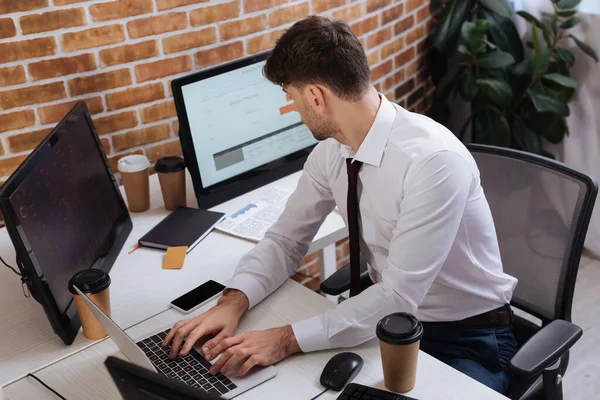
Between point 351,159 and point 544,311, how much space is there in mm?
639

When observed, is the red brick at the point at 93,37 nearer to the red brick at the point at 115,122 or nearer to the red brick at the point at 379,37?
the red brick at the point at 115,122

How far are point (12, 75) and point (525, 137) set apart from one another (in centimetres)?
209

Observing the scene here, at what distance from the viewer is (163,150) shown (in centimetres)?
250

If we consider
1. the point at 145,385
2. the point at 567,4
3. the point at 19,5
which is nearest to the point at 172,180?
the point at 19,5

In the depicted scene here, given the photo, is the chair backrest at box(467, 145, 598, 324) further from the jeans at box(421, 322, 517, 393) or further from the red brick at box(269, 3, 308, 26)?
the red brick at box(269, 3, 308, 26)

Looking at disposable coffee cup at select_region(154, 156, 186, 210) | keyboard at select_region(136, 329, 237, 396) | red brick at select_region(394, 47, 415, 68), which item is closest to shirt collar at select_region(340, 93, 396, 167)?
keyboard at select_region(136, 329, 237, 396)

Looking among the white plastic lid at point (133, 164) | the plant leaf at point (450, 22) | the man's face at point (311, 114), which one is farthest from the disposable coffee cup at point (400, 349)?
the plant leaf at point (450, 22)

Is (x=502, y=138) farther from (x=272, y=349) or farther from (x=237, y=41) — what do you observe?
(x=272, y=349)

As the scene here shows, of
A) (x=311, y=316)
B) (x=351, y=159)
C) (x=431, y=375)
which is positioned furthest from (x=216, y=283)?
(x=431, y=375)

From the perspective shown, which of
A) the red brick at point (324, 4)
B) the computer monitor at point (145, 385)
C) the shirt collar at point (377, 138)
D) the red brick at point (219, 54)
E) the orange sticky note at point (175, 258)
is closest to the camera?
the computer monitor at point (145, 385)

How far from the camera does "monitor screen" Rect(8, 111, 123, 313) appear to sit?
1551 mm

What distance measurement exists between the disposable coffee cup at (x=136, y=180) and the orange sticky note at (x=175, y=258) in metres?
0.29

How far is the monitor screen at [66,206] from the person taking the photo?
1.55 meters

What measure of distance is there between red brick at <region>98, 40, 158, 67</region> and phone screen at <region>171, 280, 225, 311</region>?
87cm
